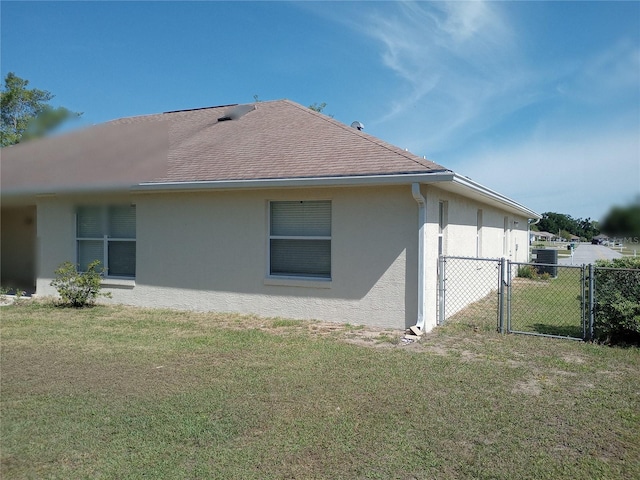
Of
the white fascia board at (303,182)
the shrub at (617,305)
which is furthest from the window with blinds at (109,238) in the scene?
the shrub at (617,305)

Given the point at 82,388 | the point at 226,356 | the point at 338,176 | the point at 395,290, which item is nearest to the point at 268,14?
the point at 338,176

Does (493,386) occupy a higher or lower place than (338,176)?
lower

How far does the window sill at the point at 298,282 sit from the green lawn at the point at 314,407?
1.29 meters

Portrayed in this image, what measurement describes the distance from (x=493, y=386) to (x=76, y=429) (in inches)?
166

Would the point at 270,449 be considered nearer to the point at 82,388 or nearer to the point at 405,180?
the point at 82,388

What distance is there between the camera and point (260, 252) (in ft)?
31.0

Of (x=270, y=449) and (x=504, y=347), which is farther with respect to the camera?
(x=504, y=347)

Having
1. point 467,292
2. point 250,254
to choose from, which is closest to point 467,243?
point 467,292

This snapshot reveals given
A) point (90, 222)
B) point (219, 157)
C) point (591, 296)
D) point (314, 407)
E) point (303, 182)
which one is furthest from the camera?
point (90, 222)

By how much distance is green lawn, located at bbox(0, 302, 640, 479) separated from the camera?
11.7ft

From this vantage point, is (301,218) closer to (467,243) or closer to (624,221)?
(467,243)

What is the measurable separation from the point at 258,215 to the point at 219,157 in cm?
203

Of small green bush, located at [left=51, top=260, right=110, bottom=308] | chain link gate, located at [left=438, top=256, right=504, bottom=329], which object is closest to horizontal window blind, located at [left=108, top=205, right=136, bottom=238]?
small green bush, located at [left=51, top=260, right=110, bottom=308]

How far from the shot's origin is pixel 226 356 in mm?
6555
